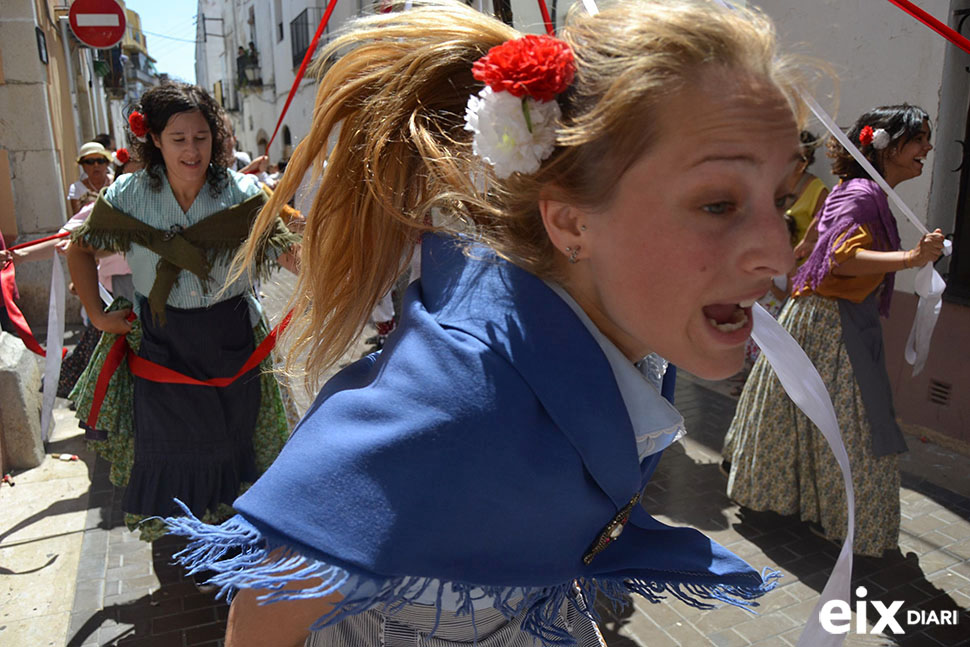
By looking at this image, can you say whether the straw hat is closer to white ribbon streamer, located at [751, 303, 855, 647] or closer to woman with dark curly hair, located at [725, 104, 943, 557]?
woman with dark curly hair, located at [725, 104, 943, 557]

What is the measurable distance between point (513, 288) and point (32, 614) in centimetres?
314

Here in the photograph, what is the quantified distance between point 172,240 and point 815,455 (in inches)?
123

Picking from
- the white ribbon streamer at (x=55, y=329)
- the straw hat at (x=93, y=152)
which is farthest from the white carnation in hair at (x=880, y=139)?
the straw hat at (x=93, y=152)

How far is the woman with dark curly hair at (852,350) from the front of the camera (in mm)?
3541

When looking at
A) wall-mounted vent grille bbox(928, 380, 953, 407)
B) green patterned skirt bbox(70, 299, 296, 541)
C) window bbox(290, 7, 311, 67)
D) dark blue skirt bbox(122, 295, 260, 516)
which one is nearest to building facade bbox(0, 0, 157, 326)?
green patterned skirt bbox(70, 299, 296, 541)

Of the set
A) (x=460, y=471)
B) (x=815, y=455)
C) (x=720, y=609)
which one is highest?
(x=460, y=471)

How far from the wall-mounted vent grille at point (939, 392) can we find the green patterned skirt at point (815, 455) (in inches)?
66.6

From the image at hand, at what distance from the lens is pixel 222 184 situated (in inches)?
130

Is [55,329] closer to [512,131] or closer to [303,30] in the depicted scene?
[512,131]

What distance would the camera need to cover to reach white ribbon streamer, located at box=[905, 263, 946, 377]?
11.6ft

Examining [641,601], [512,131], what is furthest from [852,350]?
[512,131]

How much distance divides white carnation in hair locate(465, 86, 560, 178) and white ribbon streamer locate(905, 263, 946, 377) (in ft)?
9.74

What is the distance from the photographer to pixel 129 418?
11.5 ft

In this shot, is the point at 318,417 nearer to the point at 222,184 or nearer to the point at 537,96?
the point at 537,96
